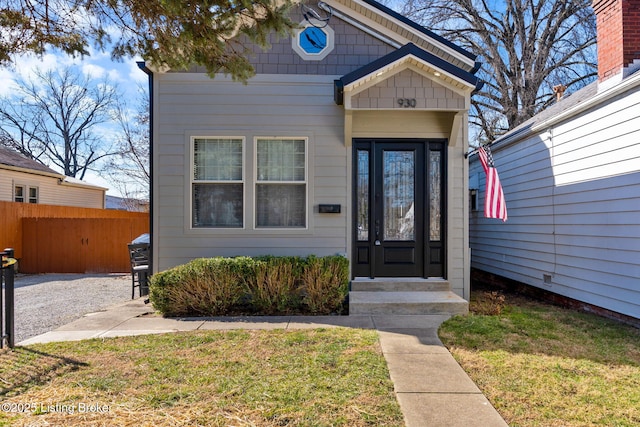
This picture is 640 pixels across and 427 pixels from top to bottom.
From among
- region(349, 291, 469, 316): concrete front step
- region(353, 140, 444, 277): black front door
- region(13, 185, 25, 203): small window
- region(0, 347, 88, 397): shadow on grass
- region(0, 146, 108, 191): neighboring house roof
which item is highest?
region(0, 146, 108, 191): neighboring house roof

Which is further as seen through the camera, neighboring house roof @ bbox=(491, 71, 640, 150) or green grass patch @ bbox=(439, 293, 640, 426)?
neighboring house roof @ bbox=(491, 71, 640, 150)

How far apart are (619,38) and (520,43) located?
9881mm

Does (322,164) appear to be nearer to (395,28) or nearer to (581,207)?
(395,28)

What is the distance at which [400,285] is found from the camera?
587 centimetres

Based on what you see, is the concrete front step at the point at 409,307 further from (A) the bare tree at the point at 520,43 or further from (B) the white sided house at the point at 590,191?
(A) the bare tree at the point at 520,43

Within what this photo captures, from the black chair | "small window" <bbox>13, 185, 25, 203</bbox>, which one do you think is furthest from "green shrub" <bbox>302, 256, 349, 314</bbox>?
"small window" <bbox>13, 185, 25, 203</bbox>

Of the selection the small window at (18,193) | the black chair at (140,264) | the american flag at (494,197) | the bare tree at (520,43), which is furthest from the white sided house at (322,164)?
the small window at (18,193)

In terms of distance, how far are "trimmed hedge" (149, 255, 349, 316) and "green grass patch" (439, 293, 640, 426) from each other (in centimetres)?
173

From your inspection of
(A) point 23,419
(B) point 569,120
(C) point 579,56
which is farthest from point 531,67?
(A) point 23,419

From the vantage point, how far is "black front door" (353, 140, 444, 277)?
242 inches

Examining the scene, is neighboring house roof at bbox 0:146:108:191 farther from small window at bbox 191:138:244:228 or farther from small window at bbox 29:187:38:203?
small window at bbox 191:138:244:228

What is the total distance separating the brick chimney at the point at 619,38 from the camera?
217 inches

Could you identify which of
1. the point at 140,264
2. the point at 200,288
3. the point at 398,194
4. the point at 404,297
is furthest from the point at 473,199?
the point at 140,264

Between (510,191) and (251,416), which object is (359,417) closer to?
(251,416)
